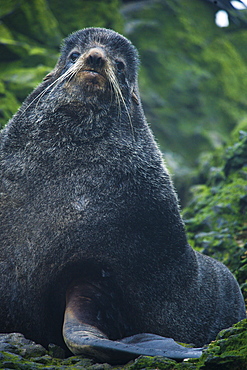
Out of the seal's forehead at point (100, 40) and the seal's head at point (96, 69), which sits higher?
the seal's forehead at point (100, 40)

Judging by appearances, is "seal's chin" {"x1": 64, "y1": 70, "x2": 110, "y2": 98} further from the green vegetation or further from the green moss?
the green moss

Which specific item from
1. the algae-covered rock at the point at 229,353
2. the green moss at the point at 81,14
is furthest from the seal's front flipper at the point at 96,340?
the green moss at the point at 81,14

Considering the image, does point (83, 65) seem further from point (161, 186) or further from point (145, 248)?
point (145, 248)

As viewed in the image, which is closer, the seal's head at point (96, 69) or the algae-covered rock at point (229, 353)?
the algae-covered rock at point (229, 353)

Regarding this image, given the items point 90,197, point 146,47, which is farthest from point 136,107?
point 146,47

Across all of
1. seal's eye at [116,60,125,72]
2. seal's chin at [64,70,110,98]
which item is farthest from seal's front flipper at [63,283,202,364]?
seal's eye at [116,60,125,72]

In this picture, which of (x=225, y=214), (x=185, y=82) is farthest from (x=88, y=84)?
(x=185, y=82)

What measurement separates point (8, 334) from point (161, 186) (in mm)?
2221

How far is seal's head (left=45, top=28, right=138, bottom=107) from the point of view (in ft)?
17.4

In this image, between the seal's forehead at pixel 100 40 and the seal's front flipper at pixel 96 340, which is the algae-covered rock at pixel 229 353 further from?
the seal's forehead at pixel 100 40

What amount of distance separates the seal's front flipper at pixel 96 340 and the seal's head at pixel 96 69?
6.88ft

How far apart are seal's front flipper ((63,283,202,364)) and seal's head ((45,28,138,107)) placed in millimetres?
2098

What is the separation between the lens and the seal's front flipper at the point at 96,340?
3758mm

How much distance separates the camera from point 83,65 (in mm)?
5336
